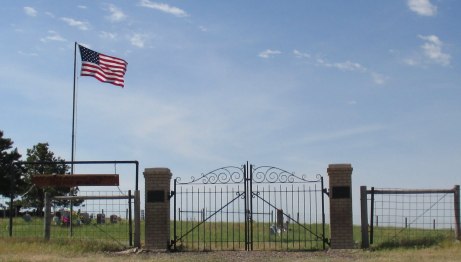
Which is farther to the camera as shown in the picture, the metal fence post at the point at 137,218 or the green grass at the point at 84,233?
the green grass at the point at 84,233

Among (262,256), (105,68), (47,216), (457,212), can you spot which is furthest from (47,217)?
(457,212)

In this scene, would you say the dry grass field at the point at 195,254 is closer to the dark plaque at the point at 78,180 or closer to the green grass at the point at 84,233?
the green grass at the point at 84,233

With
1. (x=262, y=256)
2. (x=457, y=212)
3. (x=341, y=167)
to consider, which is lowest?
(x=262, y=256)

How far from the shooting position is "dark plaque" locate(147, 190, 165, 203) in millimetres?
16141

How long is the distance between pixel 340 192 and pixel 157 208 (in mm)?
4698

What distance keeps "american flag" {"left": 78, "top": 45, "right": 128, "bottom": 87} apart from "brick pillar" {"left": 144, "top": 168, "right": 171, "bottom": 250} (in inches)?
257

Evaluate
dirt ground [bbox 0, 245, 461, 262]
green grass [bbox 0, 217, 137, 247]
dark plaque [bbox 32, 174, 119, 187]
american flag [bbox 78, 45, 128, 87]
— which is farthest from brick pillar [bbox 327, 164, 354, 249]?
american flag [bbox 78, 45, 128, 87]

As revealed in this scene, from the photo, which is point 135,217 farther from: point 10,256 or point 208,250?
point 10,256

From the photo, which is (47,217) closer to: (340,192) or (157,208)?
(157,208)

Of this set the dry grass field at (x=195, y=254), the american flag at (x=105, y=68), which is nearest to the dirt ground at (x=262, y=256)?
the dry grass field at (x=195, y=254)

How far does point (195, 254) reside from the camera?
49.5ft

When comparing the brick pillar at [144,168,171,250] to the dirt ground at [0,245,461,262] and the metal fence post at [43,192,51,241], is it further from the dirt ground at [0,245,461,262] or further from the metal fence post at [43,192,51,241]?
the metal fence post at [43,192,51,241]

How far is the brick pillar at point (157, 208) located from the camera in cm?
1606

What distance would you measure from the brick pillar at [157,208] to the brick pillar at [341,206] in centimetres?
420
